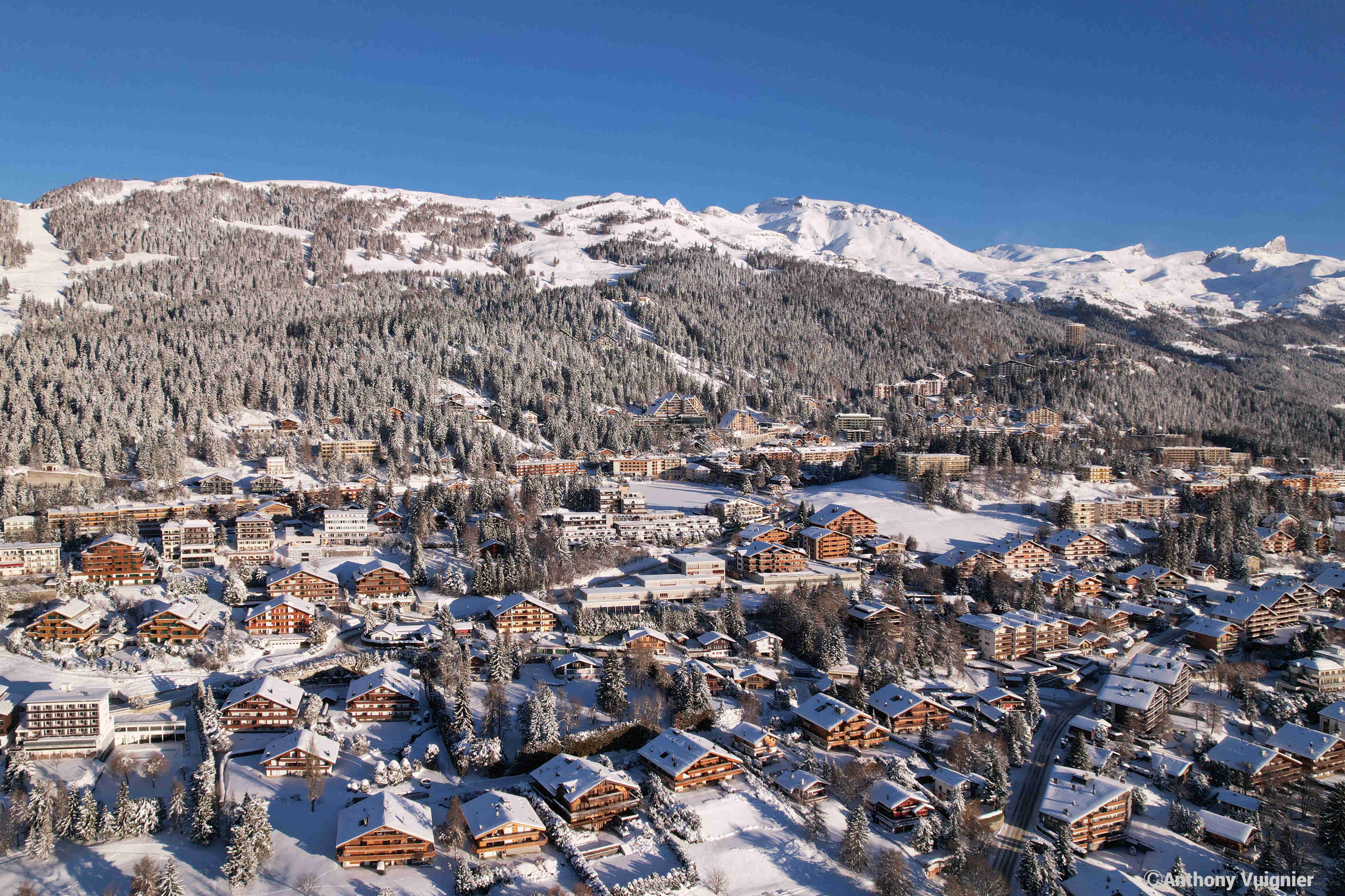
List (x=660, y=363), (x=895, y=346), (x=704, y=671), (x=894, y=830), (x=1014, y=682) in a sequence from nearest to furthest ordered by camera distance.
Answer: (x=894, y=830) < (x=704, y=671) < (x=1014, y=682) < (x=660, y=363) < (x=895, y=346)

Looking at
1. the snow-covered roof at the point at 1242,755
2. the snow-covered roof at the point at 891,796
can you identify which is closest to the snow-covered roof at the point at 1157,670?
the snow-covered roof at the point at 1242,755

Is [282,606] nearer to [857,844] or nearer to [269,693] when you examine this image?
[269,693]

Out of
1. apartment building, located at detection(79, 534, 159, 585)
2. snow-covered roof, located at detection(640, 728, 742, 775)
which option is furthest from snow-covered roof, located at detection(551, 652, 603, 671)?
apartment building, located at detection(79, 534, 159, 585)

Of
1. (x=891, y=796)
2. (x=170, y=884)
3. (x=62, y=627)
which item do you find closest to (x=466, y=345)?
(x=62, y=627)

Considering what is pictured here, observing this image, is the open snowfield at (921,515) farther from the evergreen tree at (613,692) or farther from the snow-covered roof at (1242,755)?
the evergreen tree at (613,692)

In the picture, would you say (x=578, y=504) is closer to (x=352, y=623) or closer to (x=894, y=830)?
(x=352, y=623)

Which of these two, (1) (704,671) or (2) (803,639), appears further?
(2) (803,639)

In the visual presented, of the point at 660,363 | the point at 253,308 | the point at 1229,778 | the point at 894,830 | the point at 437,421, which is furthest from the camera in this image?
the point at 660,363

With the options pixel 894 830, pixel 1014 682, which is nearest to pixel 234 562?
pixel 894 830
